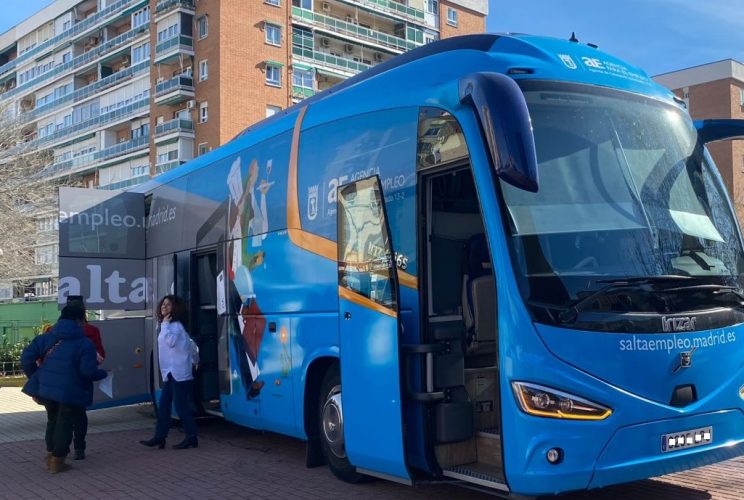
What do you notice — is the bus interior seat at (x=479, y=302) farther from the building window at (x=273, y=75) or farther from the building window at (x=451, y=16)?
the building window at (x=451, y=16)

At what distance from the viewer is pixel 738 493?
653 cm

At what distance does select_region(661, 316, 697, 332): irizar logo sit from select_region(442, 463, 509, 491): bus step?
1542 millimetres

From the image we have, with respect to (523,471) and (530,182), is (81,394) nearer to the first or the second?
(523,471)

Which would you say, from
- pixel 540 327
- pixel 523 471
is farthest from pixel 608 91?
pixel 523 471

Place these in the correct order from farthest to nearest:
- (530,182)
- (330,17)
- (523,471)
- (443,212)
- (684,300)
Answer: (330,17) → (443,212) → (684,300) → (523,471) → (530,182)

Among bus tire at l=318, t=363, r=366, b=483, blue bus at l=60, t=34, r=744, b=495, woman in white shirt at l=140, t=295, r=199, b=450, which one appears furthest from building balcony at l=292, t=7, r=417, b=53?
bus tire at l=318, t=363, r=366, b=483

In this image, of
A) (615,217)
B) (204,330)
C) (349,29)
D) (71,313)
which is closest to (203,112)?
(349,29)

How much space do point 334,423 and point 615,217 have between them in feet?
11.0

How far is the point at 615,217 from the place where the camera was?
545 centimetres

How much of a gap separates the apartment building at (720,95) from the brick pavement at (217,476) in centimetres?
4884

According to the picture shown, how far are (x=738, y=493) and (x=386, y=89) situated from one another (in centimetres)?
463

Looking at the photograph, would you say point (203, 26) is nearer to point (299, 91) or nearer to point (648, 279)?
point (299, 91)

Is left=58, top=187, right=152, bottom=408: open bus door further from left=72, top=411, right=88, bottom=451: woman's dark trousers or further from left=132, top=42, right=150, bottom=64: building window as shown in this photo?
left=132, top=42, right=150, bottom=64: building window

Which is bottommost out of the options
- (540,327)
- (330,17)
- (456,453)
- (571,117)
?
(456,453)
